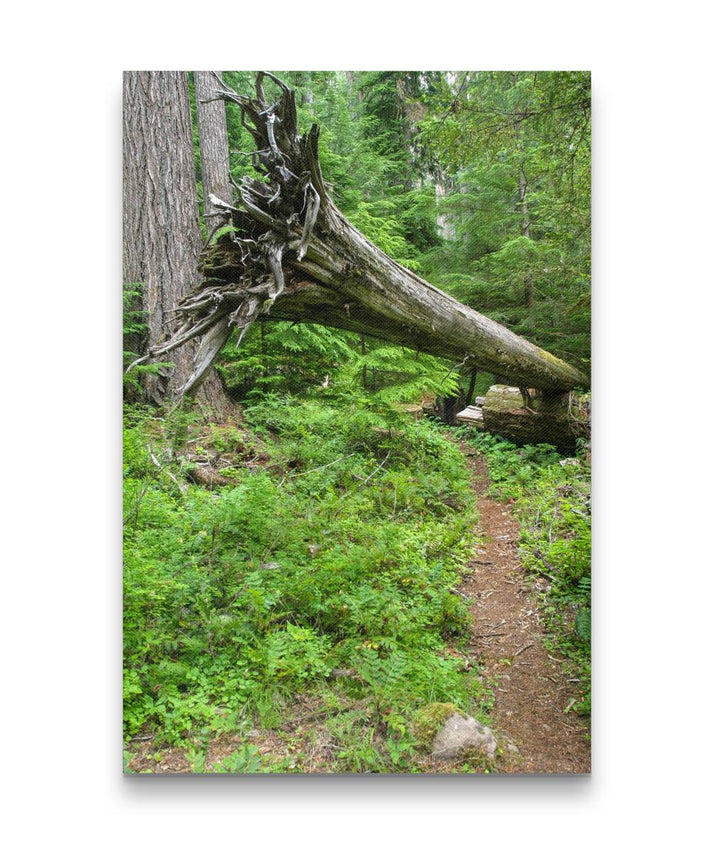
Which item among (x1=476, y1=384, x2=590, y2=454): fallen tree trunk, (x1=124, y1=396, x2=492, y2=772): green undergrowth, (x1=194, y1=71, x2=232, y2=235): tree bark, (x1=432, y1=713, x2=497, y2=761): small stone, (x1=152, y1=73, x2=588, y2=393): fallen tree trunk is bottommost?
(x1=432, y1=713, x2=497, y2=761): small stone

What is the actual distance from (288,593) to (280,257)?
151 cm

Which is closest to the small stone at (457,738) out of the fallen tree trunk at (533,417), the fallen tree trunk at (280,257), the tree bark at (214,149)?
the fallen tree trunk at (280,257)

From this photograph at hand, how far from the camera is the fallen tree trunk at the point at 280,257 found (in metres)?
2.17

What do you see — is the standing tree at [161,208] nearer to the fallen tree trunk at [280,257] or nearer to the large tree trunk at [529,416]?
the fallen tree trunk at [280,257]

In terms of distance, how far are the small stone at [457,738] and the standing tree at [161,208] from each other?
7.15 ft

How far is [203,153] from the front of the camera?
12.5ft

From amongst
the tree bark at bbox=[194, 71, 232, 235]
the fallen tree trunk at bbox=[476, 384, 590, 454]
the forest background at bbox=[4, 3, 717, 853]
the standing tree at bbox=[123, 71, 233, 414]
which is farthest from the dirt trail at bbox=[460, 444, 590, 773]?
the tree bark at bbox=[194, 71, 232, 235]

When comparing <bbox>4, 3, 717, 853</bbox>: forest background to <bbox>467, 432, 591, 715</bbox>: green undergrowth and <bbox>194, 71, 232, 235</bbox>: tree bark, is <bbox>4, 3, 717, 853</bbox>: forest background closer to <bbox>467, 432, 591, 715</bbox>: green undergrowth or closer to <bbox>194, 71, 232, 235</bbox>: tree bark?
<bbox>467, 432, 591, 715</bbox>: green undergrowth

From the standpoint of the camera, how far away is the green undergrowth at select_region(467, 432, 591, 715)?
2.66 m

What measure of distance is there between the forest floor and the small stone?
8 cm

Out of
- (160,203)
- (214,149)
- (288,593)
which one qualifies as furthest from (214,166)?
(288,593)
